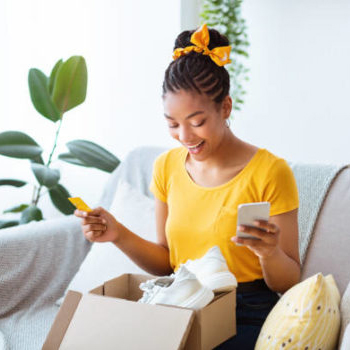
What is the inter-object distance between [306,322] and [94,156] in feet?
4.62

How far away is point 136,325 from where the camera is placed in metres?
1.13

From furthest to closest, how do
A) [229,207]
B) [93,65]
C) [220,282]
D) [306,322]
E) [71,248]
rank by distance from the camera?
[93,65] → [71,248] → [229,207] → [220,282] → [306,322]

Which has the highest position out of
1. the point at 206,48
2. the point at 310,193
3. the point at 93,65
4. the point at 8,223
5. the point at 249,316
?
the point at 206,48

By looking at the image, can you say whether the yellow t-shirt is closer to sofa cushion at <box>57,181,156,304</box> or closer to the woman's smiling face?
the woman's smiling face

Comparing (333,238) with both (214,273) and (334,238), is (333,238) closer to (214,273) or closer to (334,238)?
(334,238)

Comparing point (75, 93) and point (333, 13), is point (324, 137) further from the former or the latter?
point (75, 93)

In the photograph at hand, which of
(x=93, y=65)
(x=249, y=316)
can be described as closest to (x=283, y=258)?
(x=249, y=316)

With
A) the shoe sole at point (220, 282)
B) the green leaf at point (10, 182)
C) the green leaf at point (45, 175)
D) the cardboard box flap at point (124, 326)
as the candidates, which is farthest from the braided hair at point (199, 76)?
the green leaf at point (10, 182)

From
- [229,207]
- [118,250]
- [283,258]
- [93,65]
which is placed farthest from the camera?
[93,65]

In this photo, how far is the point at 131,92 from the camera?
9.69 feet

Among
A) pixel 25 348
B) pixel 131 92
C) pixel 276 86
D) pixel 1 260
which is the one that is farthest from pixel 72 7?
pixel 25 348

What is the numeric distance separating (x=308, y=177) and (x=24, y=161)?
1783 mm

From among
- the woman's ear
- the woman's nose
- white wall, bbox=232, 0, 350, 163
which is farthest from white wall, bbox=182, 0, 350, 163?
the woman's nose

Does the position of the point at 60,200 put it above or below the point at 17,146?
below
